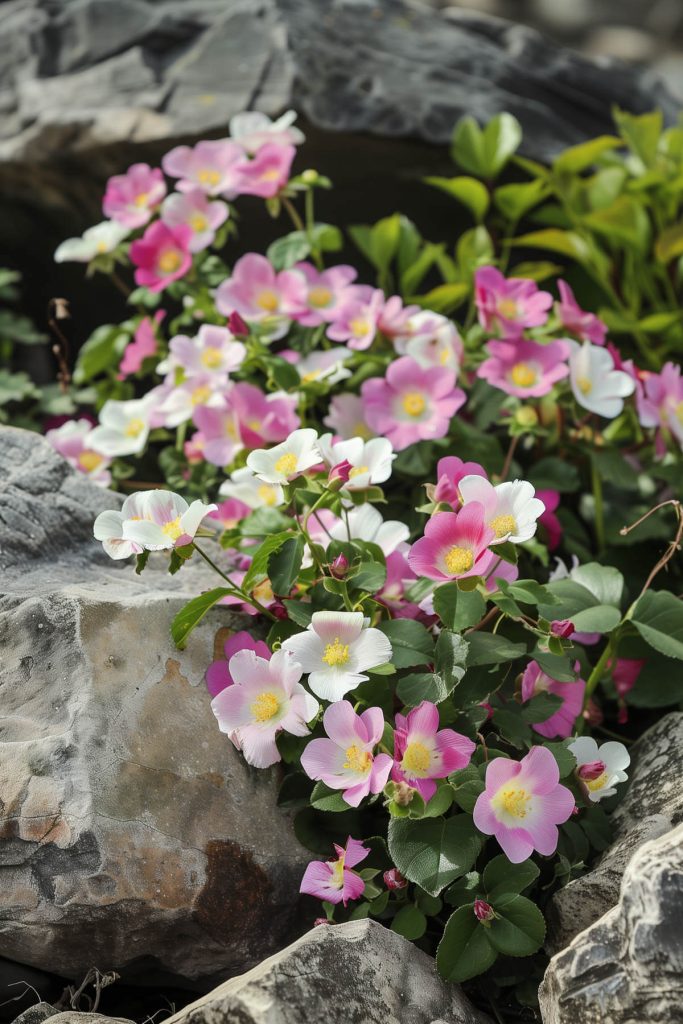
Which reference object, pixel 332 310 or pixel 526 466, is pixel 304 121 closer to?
pixel 332 310

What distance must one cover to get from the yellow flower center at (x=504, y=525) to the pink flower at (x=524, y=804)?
244 millimetres

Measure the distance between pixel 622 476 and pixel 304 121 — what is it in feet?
3.44

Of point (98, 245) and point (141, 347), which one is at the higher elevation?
point (98, 245)

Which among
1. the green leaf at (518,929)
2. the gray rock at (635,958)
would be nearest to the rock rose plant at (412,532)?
the green leaf at (518,929)

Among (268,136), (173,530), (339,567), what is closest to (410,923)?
(339,567)

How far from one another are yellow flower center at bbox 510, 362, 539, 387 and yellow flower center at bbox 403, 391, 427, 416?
152 millimetres

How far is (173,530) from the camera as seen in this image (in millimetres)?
1174

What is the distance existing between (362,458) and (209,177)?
2.71 feet

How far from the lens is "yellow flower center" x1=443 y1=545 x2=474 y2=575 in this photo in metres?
1.13

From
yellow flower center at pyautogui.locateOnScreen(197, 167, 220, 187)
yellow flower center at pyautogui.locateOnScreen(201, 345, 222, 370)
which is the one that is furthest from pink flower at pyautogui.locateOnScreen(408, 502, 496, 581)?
yellow flower center at pyautogui.locateOnScreen(197, 167, 220, 187)


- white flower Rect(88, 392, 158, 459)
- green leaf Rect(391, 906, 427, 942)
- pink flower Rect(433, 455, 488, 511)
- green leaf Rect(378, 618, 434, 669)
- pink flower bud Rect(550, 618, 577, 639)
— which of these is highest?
pink flower Rect(433, 455, 488, 511)

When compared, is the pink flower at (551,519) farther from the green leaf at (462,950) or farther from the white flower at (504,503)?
the green leaf at (462,950)

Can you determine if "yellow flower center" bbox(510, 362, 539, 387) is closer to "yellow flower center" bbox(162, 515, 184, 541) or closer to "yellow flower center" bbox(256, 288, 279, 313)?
"yellow flower center" bbox(256, 288, 279, 313)

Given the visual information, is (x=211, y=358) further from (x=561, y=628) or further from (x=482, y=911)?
(x=482, y=911)
